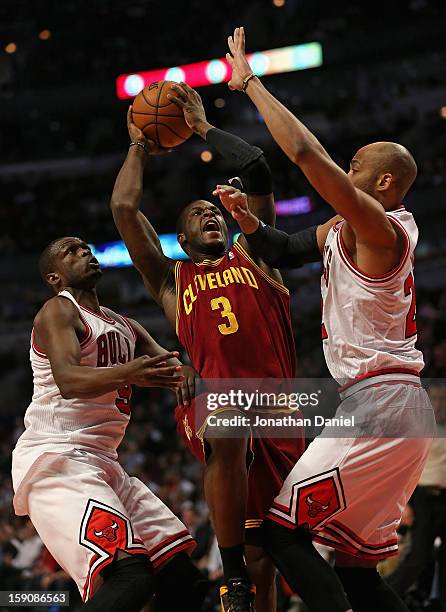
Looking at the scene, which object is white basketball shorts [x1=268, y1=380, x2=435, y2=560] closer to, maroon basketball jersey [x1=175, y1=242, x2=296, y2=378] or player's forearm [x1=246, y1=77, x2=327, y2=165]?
maroon basketball jersey [x1=175, y1=242, x2=296, y2=378]

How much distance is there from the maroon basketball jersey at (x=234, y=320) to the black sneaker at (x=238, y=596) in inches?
41.3

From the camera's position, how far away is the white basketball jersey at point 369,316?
388cm

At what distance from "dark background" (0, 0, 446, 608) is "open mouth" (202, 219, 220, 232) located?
1230 cm

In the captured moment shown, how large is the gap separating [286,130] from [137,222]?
1.28 metres

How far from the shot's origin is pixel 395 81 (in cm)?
2258

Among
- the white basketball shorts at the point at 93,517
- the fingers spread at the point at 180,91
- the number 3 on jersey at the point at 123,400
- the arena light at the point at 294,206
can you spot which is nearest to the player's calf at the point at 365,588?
the white basketball shorts at the point at 93,517

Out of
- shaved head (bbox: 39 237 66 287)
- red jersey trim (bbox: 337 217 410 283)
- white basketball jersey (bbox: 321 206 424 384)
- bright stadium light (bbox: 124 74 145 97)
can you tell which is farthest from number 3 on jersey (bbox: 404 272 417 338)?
bright stadium light (bbox: 124 74 145 97)

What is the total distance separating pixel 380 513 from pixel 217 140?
207 cm

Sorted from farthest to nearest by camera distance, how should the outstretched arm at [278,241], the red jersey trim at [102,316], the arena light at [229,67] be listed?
the arena light at [229,67], the red jersey trim at [102,316], the outstretched arm at [278,241]

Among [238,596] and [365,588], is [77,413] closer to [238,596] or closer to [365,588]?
[238,596]

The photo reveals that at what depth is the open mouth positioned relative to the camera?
4867mm

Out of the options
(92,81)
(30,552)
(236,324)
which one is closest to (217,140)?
(236,324)

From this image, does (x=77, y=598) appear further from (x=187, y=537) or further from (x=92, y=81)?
(x=92, y=81)

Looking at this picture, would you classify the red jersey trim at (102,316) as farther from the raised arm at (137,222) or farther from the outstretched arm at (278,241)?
the outstretched arm at (278,241)
